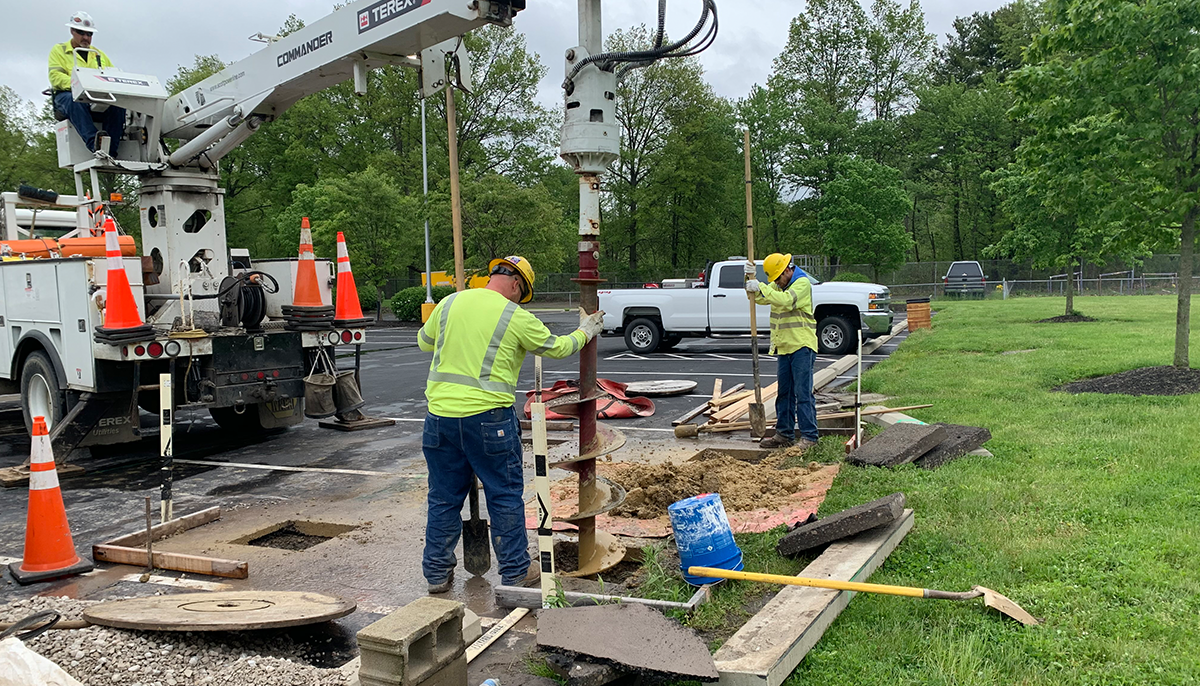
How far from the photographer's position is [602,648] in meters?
3.67

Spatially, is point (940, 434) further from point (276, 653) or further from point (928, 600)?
point (276, 653)

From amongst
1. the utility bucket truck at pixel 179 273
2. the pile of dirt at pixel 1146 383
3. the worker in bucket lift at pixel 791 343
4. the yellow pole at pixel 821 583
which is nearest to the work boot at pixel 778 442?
the worker in bucket lift at pixel 791 343

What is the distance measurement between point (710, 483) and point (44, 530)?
16.4 feet

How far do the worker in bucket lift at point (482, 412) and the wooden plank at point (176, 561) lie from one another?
1399 millimetres

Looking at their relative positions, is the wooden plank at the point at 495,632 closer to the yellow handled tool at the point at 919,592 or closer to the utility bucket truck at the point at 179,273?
the yellow handled tool at the point at 919,592

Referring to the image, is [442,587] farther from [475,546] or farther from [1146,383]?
[1146,383]

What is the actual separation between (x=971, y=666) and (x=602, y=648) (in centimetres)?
161

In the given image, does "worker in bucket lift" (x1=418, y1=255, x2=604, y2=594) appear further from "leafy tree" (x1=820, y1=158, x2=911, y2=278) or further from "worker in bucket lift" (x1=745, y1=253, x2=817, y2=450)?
"leafy tree" (x1=820, y1=158, x2=911, y2=278)

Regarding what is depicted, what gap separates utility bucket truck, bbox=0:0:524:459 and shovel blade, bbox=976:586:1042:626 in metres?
6.32

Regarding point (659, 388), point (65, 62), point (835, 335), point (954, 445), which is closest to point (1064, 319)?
point (835, 335)

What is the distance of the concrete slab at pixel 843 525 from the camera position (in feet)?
16.3

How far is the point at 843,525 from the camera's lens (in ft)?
16.4

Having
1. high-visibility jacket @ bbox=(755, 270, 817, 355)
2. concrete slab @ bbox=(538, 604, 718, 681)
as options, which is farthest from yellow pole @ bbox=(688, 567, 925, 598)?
high-visibility jacket @ bbox=(755, 270, 817, 355)

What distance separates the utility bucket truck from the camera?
28.4ft
